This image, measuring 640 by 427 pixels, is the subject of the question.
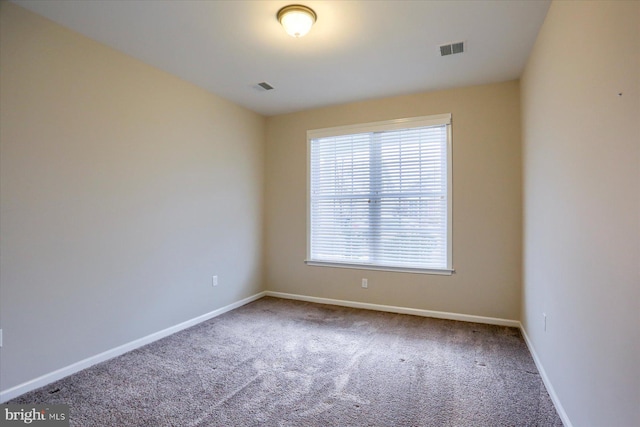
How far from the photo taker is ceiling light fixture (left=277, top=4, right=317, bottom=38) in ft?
7.06

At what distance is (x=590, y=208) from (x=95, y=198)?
129 inches

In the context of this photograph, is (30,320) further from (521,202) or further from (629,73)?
(521,202)

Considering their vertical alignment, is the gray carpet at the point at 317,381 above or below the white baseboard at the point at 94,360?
below

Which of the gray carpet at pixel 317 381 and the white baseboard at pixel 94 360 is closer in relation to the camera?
the gray carpet at pixel 317 381

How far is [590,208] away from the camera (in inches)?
57.9

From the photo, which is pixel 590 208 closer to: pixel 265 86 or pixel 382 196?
pixel 382 196

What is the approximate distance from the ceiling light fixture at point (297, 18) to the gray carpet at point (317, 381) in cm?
252

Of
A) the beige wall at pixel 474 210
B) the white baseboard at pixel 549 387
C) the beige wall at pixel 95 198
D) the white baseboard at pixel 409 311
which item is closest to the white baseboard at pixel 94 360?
the beige wall at pixel 95 198

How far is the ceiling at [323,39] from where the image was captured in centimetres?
218

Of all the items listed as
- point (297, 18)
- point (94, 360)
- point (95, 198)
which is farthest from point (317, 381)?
point (297, 18)

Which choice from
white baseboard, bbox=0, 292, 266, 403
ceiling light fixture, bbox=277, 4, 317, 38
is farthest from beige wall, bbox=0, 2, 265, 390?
ceiling light fixture, bbox=277, 4, 317, 38

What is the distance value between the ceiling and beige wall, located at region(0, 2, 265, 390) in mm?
266

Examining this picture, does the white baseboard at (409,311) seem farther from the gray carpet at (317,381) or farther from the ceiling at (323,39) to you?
the ceiling at (323,39)

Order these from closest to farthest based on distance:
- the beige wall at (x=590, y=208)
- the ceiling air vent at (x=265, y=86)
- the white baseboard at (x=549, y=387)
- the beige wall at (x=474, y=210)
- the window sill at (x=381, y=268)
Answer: the beige wall at (x=590, y=208)
the white baseboard at (x=549, y=387)
the beige wall at (x=474, y=210)
the ceiling air vent at (x=265, y=86)
the window sill at (x=381, y=268)
